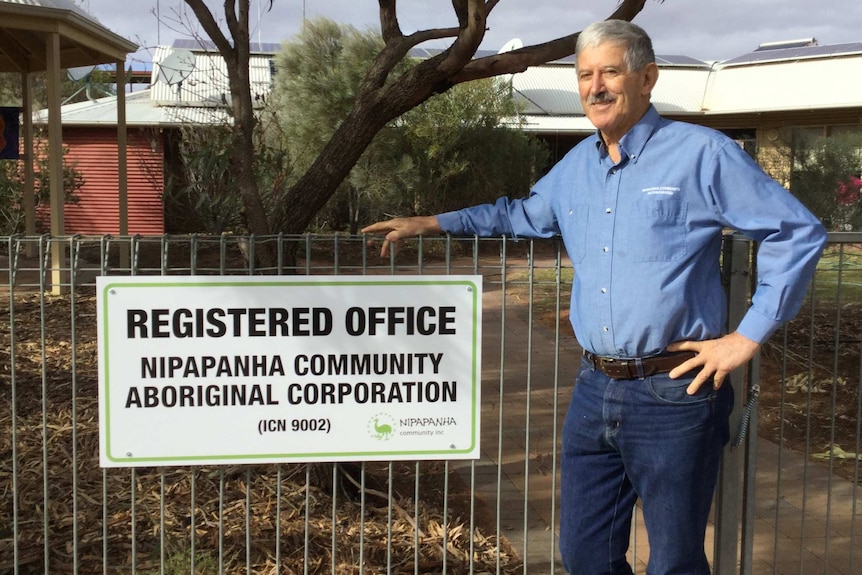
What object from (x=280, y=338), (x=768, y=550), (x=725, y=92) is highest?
(x=725, y=92)

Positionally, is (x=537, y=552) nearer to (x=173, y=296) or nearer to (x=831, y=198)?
(x=173, y=296)

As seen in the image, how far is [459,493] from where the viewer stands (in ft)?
16.5

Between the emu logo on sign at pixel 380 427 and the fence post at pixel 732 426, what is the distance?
126 cm

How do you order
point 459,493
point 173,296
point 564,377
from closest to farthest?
point 173,296, point 459,493, point 564,377

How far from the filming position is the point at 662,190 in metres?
2.60

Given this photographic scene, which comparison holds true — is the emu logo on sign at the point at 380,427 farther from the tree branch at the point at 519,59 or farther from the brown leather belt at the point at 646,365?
the tree branch at the point at 519,59

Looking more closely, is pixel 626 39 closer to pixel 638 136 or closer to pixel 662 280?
pixel 638 136

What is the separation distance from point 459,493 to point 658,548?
2367 mm

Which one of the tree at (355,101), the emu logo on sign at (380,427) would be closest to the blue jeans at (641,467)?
the emu logo on sign at (380,427)

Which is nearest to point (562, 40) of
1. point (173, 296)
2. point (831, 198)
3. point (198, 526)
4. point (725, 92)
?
point (173, 296)

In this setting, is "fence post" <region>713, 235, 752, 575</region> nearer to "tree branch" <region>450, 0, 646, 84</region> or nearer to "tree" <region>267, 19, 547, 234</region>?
"tree branch" <region>450, 0, 646, 84</region>

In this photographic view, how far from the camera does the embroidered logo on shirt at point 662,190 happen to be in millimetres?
2584

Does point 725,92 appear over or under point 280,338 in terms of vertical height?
over

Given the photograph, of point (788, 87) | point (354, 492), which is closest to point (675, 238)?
point (354, 492)
